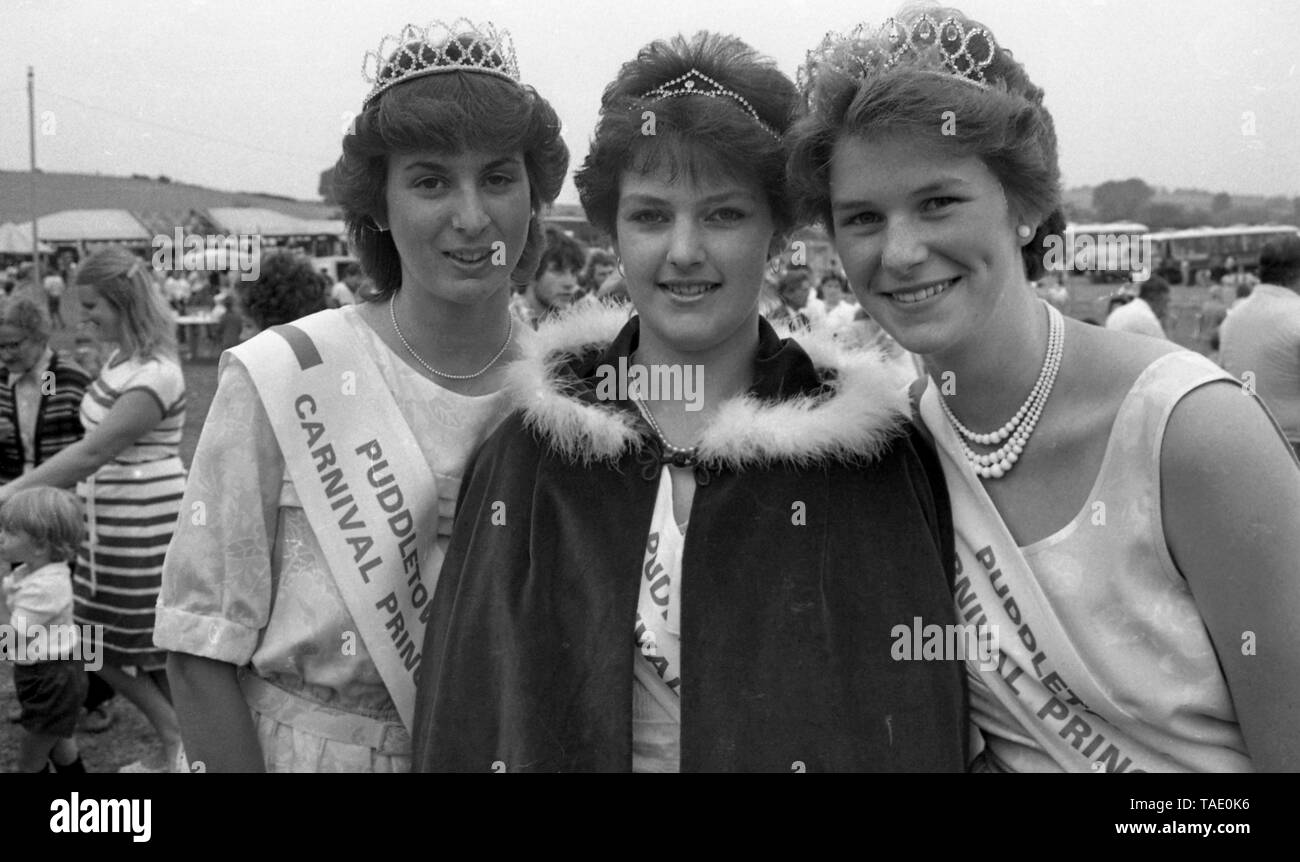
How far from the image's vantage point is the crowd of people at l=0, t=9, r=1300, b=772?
5.88ft

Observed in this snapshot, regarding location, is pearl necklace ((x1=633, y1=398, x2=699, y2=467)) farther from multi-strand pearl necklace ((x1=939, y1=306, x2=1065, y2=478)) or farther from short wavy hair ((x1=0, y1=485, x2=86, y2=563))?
short wavy hair ((x1=0, y1=485, x2=86, y2=563))

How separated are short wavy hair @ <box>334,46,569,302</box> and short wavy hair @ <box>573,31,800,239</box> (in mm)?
188

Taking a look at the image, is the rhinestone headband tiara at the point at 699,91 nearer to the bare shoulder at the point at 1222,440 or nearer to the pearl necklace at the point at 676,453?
the pearl necklace at the point at 676,453

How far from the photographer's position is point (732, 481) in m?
1.93

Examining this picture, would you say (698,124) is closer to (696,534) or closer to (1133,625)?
(696,534)

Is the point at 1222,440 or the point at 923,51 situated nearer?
the point at 1222,440

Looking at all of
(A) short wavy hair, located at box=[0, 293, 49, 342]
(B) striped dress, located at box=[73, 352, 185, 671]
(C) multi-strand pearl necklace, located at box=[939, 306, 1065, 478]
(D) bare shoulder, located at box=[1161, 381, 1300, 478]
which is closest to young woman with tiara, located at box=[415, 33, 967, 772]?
(C) multi-strand pearl necklace, located at box=[939, 306, 1065, 478]

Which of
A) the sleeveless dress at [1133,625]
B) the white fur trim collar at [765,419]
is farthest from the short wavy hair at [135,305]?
the sleeveless dress at [1133,625]

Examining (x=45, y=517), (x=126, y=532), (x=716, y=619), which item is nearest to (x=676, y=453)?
(x=716, y=619)

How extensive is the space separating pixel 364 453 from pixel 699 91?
37.0 inches

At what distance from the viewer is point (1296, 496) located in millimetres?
1690

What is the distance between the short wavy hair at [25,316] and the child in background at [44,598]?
44.4 inches

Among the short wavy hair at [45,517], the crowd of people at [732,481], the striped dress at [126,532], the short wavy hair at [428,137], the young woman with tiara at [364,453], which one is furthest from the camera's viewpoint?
the striped dress at [126,532]

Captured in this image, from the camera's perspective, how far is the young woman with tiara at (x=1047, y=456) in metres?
1.72
